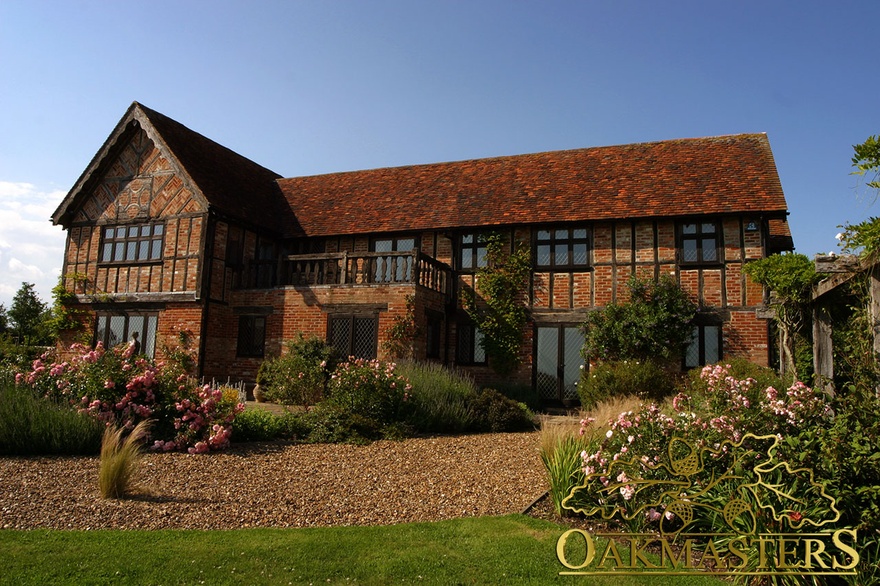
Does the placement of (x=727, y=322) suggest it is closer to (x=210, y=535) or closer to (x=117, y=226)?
(x=210, y=535)

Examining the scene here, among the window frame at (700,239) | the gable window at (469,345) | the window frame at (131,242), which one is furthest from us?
the window frame at (131,242)

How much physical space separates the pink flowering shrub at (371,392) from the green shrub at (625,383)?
504cm

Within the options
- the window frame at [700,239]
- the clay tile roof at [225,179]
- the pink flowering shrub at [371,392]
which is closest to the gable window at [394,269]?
the clay tile roof at [225,179]

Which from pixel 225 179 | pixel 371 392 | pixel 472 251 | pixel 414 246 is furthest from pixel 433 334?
pixel 225 179

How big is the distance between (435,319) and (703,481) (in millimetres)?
12161

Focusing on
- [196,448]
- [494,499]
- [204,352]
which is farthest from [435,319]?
[494,499]

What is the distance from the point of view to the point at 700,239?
1609 centimetres

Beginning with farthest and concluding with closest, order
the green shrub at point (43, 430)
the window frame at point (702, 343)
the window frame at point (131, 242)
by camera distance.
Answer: the window frame at point (131, 242)
the window frame at point (702, 343)
the green shrub at point (43, 430)

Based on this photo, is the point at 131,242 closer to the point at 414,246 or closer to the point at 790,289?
the point at 414,246

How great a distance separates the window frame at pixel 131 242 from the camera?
60.6 ft

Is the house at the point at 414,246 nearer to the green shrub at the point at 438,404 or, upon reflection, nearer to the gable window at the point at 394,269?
the gable window at the point at 394,269

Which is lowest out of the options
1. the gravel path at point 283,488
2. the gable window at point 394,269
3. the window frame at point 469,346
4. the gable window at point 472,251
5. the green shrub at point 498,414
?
the gravel path at point 283,488

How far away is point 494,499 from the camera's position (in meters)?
6.68

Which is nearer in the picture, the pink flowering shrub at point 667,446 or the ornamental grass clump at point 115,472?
the pink flowering shrub at point 667,446
